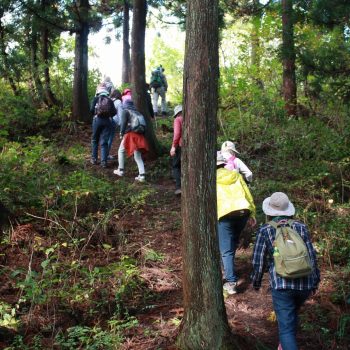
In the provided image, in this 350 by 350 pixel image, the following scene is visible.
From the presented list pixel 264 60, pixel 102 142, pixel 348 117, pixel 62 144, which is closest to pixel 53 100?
pixel 62 144

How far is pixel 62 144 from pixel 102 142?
2396 mm

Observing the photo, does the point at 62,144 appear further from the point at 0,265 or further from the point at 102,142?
the point at 0,265

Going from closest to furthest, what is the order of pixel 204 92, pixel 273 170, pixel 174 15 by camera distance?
1. pixel 204 92
2. pixel 273 170
3. pixel 174 15

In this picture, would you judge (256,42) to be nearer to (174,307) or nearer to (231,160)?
(231,160)

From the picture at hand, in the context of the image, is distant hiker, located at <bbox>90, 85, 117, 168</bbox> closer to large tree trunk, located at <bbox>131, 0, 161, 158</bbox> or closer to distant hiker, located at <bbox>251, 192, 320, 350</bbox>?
large tree trunk, located at <bbox>131, 0, 161, 158</bbox>

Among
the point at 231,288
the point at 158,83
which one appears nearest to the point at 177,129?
the point at 231,288

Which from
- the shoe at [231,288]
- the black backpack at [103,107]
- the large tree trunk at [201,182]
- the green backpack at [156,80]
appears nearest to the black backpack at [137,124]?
the black backpack at [103,107]

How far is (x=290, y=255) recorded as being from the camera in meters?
3.75

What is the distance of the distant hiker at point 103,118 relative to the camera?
1016 cm

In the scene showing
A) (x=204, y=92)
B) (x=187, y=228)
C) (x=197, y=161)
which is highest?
(x=204, y=92)

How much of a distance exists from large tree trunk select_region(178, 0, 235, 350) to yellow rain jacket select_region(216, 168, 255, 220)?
1574mm

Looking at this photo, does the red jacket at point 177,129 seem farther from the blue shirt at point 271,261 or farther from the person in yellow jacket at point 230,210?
the blue shirt at point 271,261

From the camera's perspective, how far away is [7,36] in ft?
46.3

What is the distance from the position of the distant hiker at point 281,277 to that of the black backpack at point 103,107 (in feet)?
22.1
